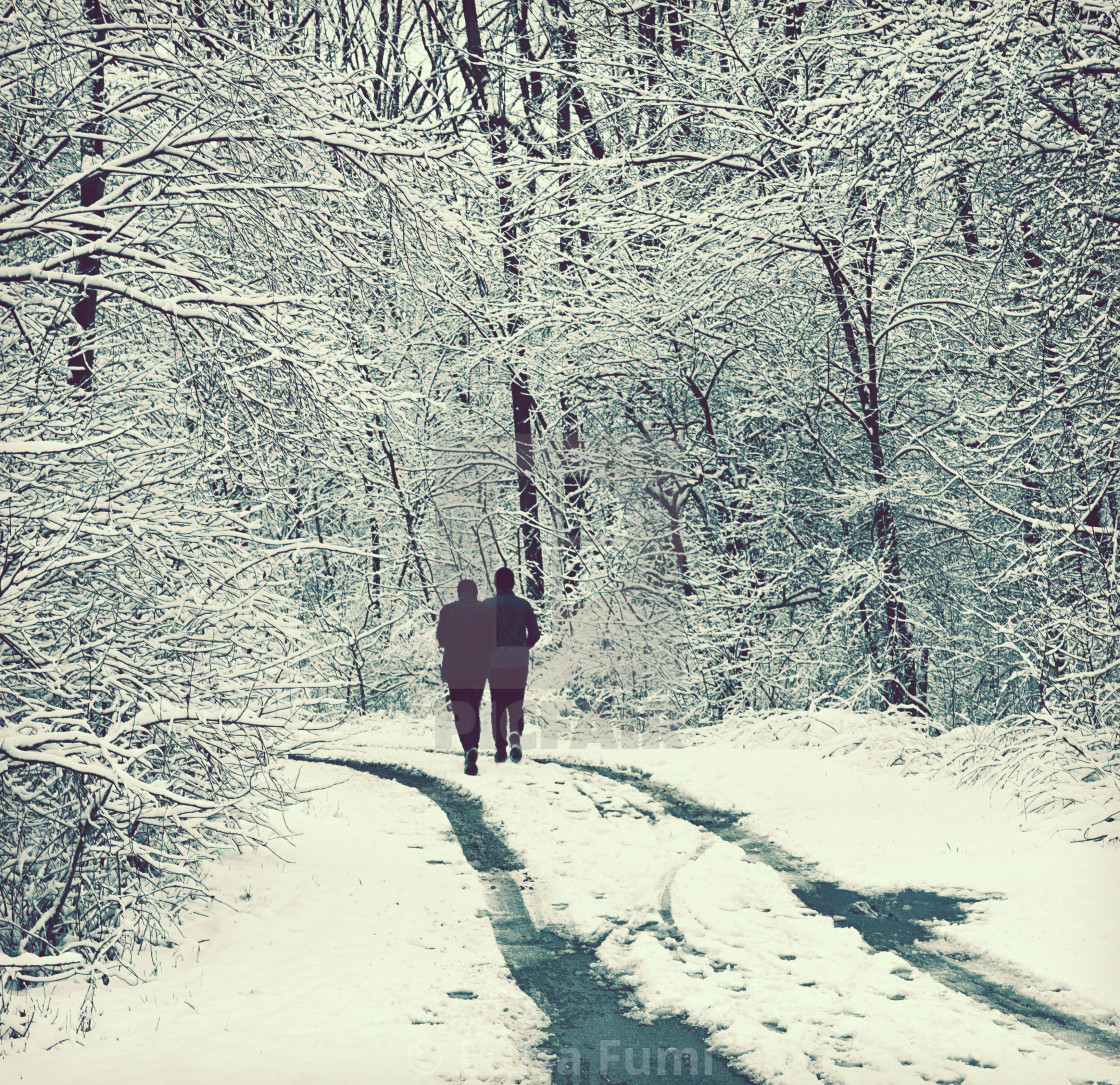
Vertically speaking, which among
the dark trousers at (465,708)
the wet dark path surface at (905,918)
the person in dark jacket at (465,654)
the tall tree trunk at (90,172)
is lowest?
the wet dark path surface at (905,918)

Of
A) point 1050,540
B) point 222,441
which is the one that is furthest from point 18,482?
point 1050,540

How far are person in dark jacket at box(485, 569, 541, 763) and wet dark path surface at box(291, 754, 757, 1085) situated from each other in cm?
458

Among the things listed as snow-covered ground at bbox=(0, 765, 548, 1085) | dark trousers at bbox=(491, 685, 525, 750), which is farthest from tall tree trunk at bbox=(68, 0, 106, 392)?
dark trousers at bbox=(491, 685, 525, 750)

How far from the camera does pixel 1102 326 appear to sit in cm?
749

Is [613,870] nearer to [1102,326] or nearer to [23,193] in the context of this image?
[1102,326]

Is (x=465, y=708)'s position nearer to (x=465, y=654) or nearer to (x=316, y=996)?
(x=465, y=654)

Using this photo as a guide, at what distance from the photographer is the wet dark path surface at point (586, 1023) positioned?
4.19m

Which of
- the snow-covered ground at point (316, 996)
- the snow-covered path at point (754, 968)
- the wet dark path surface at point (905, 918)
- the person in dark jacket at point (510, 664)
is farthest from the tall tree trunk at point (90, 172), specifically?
the person in dark jacket at point (510, 664)

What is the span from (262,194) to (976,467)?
339 inches

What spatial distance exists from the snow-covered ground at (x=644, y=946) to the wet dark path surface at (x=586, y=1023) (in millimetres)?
115

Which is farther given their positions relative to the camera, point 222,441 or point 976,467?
point 976,467

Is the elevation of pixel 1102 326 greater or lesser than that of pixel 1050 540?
greater

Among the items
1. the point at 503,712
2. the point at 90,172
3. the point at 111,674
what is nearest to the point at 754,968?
the point at 111,674

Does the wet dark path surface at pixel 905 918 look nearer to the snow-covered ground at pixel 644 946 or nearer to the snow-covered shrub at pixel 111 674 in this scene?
the snow-covered ground at pixel 644 946
